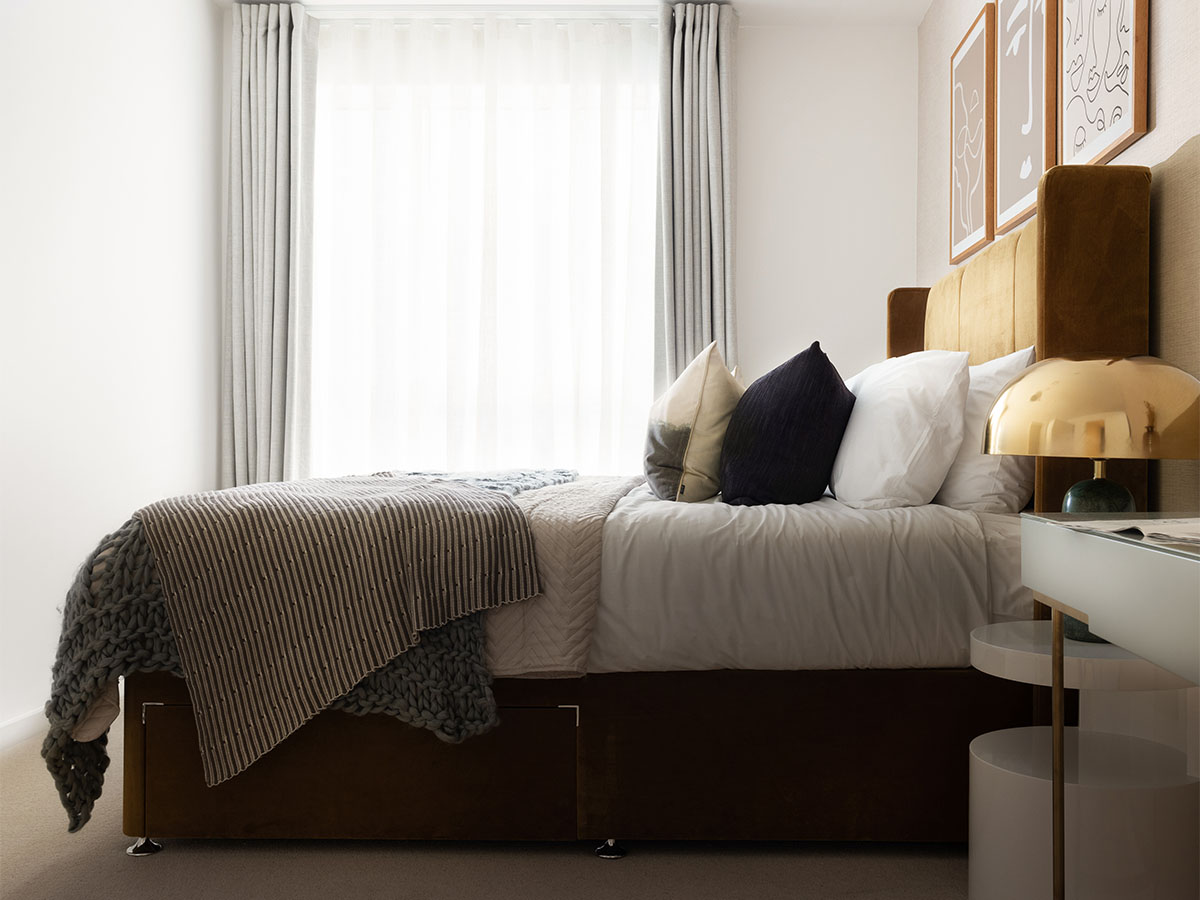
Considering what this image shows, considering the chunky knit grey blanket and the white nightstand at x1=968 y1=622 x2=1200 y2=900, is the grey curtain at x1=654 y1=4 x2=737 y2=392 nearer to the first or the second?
the chunky knit grey blanket

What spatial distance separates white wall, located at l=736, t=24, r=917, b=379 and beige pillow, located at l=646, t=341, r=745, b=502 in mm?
1896

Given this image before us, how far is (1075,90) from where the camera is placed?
88.4 inches

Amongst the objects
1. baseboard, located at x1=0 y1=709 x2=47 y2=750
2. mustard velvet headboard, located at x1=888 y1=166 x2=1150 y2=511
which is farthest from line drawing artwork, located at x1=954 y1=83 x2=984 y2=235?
baseboard, located at x1=0 y1=709 x2=47 y2=750

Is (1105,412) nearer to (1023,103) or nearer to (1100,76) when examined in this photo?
(1100,76)

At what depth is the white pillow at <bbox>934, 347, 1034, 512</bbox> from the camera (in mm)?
1848

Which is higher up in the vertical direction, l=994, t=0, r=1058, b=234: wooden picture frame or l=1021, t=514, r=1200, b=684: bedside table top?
l=994, t=0, r=1058, b=234: wooden picture frame

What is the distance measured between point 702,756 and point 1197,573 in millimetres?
1132

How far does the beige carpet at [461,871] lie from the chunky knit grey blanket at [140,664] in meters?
0.15

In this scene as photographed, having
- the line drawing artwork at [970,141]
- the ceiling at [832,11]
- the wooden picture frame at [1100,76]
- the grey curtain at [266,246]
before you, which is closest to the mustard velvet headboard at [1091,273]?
the wooden picture frame at [1100,76]

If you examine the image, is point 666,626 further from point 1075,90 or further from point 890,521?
point 1075,90

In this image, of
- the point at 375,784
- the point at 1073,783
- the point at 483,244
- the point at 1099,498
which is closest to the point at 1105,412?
the point at 1099,498

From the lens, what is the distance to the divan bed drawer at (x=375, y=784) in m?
1.72

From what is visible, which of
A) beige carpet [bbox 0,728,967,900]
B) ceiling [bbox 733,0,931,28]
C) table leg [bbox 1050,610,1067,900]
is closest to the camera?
table leg [bbox 1050,610,1067,900]

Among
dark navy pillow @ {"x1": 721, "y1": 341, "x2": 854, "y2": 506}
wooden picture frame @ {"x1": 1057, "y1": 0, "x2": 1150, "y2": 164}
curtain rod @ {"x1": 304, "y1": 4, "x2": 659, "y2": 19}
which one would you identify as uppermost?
curtain rod @ {"x1": 304, "y1": 4, "x2": 659, "y2": 19}
